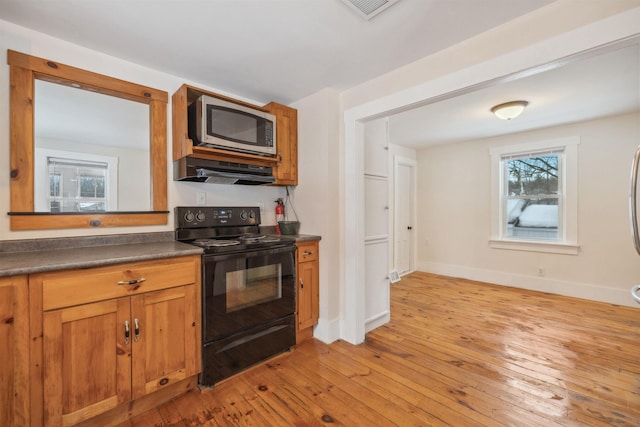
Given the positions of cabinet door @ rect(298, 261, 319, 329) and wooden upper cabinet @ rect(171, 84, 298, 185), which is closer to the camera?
wooden upper cabinet @ rect(171, 84, 298, 185)

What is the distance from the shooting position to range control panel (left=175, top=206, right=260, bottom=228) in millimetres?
A: 2234

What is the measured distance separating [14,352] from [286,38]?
219 centimetres

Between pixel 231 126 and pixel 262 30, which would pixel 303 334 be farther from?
pixel 262 30

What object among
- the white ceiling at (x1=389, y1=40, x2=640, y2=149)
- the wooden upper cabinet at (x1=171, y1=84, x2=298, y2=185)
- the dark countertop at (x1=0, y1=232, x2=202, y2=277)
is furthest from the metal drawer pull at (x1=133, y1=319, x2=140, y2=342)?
the white ceiling at (x1=389, y1=40, x2=640, y2=149)

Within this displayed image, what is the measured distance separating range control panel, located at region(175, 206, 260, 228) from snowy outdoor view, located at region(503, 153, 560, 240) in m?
4.05

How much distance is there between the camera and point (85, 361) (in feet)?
4.67

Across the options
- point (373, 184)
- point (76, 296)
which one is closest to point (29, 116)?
point (76, 296)

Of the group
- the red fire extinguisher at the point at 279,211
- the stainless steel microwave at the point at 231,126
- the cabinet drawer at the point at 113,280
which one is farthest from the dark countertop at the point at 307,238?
the cabinet drawer at the point at 113,280

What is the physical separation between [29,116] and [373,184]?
2.60 metres

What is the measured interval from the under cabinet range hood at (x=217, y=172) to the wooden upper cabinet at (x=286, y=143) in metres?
0.14

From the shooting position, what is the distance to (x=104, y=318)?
148 cm

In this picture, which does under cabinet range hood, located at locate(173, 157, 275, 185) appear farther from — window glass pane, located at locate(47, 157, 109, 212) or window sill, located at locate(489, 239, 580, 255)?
window sill, located at locate(489, 239, 580, 255)

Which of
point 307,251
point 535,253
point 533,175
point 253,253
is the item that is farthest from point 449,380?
point 533,175

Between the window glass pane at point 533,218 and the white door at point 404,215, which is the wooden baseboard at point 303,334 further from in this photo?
the window glass pane at point 533,218
